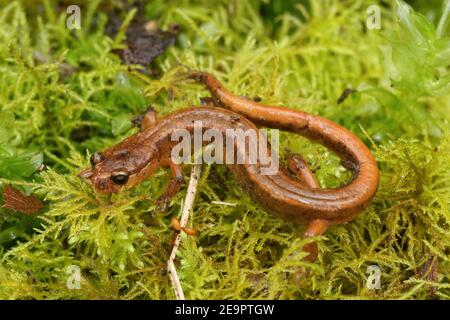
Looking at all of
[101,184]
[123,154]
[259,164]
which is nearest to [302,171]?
[259,164]

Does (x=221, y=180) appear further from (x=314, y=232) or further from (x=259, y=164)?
Answer: (x=314, y=232)

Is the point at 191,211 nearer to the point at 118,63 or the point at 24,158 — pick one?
the point at 24,158

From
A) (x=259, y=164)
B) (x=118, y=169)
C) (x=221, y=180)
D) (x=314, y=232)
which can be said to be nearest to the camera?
(x=314, y=232)

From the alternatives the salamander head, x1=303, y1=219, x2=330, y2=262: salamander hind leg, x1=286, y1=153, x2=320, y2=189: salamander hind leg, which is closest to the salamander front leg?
the salamander head

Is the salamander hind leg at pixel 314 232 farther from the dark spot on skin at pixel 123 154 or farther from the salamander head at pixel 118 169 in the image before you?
the dark spot on skin at pixel 123 154

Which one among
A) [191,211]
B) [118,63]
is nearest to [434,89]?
[191,211]

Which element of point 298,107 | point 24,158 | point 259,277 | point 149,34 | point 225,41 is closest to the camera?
point 259,277

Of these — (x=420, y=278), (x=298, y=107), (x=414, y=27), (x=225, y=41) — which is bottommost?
(x=420, y=278)

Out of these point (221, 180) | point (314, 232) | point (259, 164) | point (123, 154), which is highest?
point (123, 154)
